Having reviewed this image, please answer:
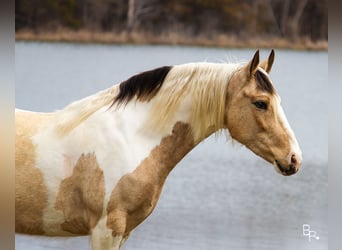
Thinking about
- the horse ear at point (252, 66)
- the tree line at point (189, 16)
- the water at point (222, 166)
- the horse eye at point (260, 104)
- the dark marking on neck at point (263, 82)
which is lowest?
the water at point (222, 166)

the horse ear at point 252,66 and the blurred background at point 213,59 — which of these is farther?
the blurred background at point 213,59

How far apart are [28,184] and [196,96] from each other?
0.76m

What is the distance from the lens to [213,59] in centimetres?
289

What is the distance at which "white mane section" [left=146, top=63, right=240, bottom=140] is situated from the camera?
238 centimetres

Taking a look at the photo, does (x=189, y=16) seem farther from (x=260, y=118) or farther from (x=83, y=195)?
(x=83, y=195)

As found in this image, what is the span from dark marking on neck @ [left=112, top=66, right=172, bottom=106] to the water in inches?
19.1

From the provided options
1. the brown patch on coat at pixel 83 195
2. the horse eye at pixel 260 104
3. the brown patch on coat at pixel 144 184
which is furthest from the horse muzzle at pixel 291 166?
the brown patch on coat at pixel 83 195

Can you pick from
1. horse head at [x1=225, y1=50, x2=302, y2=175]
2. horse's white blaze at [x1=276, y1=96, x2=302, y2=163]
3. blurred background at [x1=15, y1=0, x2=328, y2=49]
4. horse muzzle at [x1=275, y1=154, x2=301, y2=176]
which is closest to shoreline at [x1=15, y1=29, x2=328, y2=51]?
blurred background at [x1=15, y1=0, x2=328, y2=49]

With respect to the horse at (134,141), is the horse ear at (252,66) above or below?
above

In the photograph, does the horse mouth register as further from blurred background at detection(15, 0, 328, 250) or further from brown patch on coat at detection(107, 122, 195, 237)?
blurred background at detection(15, 0, 328, 250)

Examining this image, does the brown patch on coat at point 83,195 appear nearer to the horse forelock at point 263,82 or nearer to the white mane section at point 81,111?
the white mane section at point 81,111

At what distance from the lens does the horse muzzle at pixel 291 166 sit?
7.89 ft

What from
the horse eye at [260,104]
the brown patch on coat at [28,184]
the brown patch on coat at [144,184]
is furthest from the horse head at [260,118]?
the brown patch on coat at [28,184]

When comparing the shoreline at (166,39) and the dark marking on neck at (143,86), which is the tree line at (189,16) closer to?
the shoreline at (166,39)
